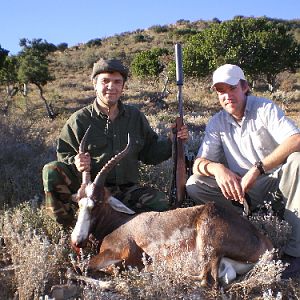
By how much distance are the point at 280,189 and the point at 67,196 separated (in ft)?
7.13

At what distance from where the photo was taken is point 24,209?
5320 millimetres

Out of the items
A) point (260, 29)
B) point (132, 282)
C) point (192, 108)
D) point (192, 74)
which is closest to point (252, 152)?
point (132, 282)

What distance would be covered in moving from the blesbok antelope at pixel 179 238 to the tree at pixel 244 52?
2578 centimetres

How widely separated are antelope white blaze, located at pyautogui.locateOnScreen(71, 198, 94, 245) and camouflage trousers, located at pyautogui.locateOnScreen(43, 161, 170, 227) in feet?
2.04

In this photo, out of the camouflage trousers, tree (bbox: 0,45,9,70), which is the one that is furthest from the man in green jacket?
tree (bbox: 0,45,9,70)

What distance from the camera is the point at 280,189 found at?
4754mm

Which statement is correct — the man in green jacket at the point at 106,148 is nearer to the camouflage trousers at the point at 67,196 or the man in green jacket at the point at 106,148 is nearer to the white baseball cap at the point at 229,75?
the camouflage trousers at the point at 67,196

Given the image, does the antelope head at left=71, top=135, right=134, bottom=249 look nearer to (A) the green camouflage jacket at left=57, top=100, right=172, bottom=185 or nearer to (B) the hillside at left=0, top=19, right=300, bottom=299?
(B) the hillside at left=0, top=19, right=300, bottom=299

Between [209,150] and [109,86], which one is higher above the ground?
[109,86]

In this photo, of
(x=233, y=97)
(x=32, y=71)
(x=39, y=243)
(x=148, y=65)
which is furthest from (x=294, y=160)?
(x=148, y=65)

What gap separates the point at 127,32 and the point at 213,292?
238ft

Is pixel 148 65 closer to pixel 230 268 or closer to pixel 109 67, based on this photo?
pixel 109 67

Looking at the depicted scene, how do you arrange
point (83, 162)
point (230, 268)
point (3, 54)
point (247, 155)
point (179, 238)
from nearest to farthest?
point (230, 268) → point (179, 238) → point (83, 162) → point (247, 155) → point (3, 54)

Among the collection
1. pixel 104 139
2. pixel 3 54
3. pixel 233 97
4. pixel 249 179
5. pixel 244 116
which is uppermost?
pixel 3 54
